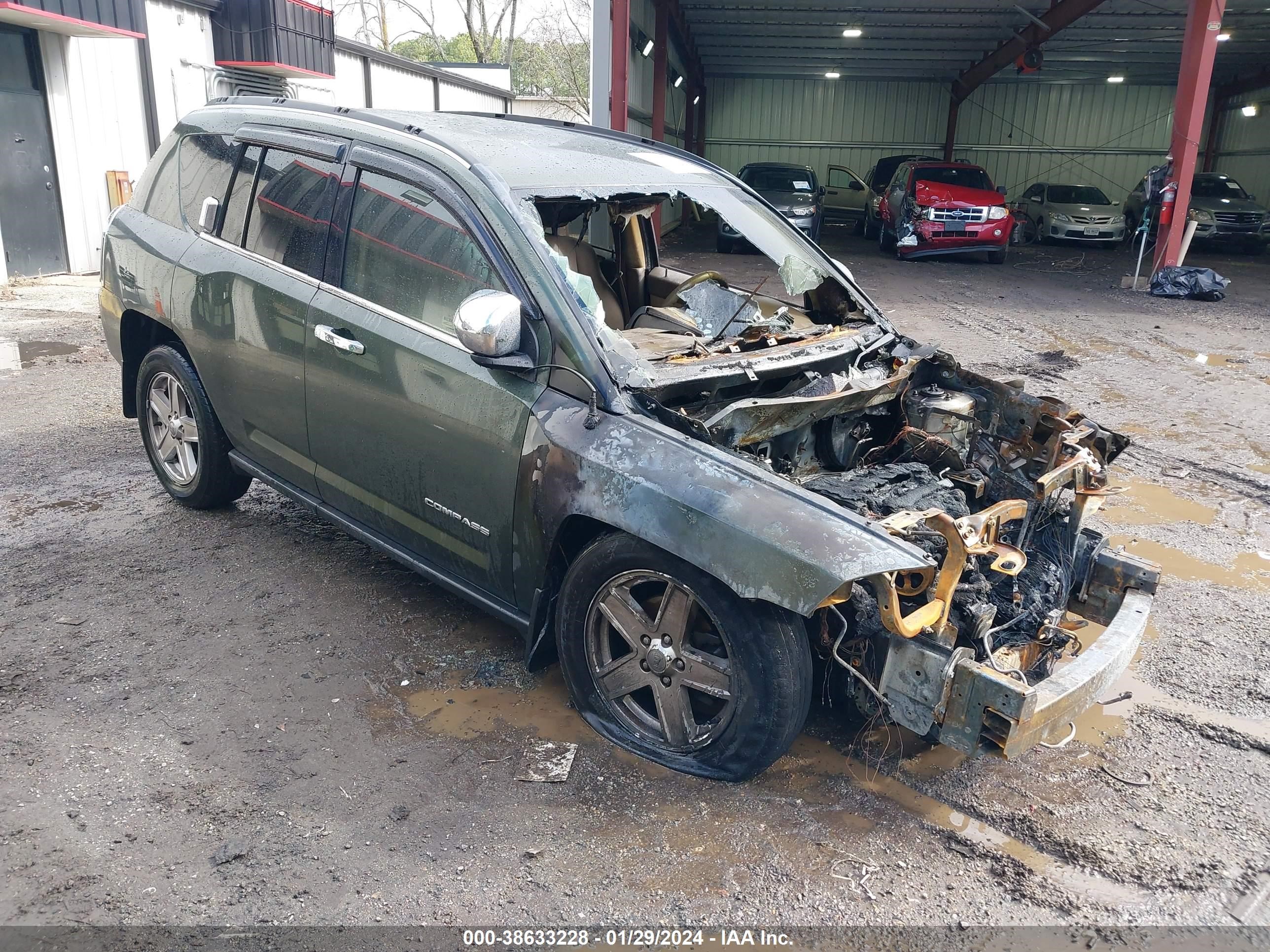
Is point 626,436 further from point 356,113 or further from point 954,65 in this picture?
point 954,65

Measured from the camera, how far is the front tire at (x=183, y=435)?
456cm

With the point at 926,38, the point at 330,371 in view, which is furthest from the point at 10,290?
Answer: the point at 926,38

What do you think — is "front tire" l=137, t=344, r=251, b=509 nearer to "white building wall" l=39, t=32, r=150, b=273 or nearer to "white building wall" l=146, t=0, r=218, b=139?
"white building wall" l=39, t=32, r=150, b=273

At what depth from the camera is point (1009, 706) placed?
8.57 ft

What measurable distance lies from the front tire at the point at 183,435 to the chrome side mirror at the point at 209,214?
25.3 inches

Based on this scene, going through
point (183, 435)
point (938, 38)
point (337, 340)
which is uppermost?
point (938, 38)

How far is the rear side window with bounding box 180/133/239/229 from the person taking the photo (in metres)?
4.36

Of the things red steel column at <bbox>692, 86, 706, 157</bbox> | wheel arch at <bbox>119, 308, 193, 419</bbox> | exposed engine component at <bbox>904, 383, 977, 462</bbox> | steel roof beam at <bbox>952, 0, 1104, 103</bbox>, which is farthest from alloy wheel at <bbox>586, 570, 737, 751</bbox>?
red steel column at <bbox>692, 86, 706, 157</bbox>

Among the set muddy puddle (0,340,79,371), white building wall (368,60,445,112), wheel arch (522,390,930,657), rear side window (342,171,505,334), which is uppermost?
white building wall (368,60,445,112)

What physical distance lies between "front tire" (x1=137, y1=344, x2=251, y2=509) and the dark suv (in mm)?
26

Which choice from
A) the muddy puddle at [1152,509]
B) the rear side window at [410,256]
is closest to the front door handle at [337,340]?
the rear side window at [410,256]

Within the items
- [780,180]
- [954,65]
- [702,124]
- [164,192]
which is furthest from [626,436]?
[702,124]

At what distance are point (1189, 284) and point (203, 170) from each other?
13.3 m

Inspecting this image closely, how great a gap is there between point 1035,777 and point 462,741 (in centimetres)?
188
